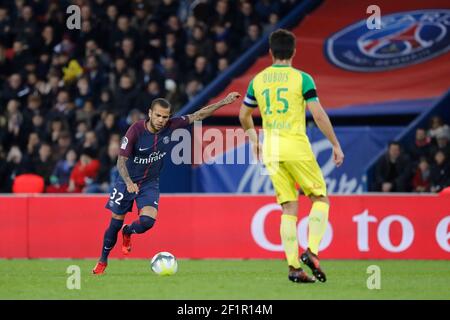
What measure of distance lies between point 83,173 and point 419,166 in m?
5.27

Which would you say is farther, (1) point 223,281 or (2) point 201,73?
(2) point 201,73

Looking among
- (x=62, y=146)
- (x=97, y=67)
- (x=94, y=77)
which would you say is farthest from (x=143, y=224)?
(x=97, y=67)

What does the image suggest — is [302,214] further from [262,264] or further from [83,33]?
[83,33]

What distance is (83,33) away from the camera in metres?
21.2

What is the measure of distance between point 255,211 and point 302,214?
62 cm

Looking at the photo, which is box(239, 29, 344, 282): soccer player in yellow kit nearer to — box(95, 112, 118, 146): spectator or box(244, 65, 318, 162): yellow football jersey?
box(244, 65, 318, 162): yellow football jersey

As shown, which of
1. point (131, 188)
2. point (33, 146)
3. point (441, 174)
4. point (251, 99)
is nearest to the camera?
point (251, 99)

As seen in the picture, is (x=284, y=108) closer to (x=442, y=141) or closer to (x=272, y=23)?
(x=442, y=141)

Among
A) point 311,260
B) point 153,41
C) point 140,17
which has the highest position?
point 140,17

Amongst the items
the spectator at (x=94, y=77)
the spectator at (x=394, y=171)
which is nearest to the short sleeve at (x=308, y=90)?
the spectator at (x=394, y=171)

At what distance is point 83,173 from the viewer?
18000 millimetres

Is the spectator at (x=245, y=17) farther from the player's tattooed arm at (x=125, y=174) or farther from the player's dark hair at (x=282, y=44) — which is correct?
the player's dark hair at (x=282, y=44)

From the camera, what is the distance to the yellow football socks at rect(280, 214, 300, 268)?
32.7 ft
